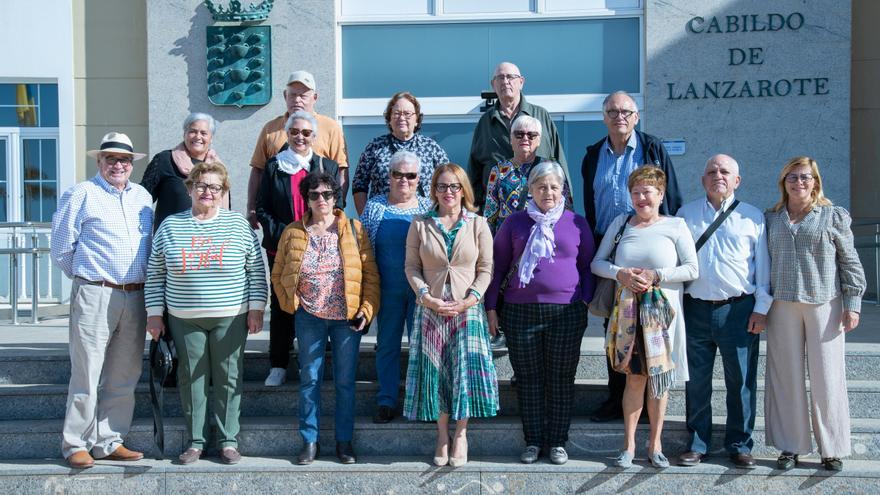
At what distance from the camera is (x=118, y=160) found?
461 cm

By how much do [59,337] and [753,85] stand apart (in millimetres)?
7285

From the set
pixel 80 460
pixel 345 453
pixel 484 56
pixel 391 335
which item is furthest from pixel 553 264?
pixel 484 56

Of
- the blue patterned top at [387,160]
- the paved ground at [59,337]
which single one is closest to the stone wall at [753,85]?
the paved ground at [59,337]

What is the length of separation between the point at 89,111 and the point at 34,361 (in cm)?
480

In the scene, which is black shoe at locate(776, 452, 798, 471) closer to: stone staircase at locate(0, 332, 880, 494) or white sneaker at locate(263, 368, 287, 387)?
stone staircase at locate(0, 332, 880, 494)

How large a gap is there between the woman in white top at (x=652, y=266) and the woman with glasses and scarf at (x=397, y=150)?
4.27 feet

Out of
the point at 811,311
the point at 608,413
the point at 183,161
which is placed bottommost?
the point at 608,413

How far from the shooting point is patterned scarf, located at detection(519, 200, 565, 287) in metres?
4.39

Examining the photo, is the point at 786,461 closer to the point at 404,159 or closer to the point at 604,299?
the point at 604,299

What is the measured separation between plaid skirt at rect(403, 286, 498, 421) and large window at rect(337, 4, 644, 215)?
470 cm

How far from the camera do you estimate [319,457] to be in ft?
15.4

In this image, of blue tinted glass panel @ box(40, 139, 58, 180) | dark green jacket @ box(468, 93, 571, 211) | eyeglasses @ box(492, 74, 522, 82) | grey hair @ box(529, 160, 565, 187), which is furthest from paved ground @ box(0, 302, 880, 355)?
blue tinted glass panel @ box(40, 139, 58, 180)

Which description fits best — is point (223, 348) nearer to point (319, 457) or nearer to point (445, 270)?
point (319, 457)

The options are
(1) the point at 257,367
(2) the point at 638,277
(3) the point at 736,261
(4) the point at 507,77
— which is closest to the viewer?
(2) the point at 638,277
